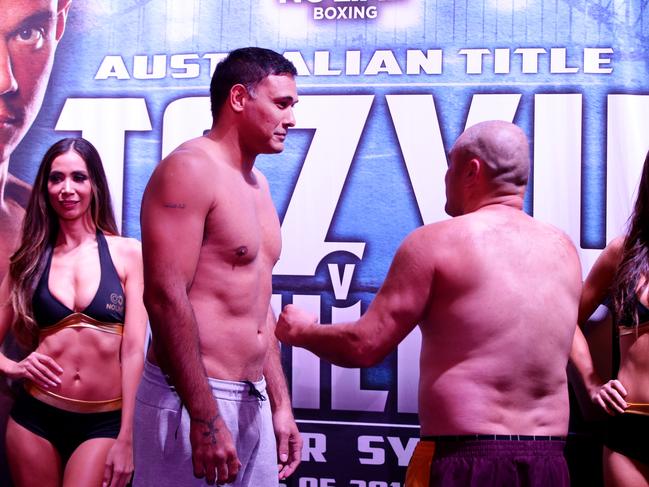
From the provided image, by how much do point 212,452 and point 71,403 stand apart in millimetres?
1269

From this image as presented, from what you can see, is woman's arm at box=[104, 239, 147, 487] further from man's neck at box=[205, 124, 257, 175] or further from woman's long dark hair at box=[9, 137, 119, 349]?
man's neck at box=[205, 124, 257, 175]

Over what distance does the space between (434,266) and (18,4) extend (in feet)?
8.08

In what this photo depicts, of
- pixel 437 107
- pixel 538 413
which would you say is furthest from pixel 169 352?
pixel 437 107

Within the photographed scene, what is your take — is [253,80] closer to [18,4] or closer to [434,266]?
[434,266]

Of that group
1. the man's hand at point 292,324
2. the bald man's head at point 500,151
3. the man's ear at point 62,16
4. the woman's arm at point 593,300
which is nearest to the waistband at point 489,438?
the man's hand at point 292,324

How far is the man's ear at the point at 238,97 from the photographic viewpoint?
7.95 ft

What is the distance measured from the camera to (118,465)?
3033mm

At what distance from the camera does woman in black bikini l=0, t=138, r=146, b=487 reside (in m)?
3.13

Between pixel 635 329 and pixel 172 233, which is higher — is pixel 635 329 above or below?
below

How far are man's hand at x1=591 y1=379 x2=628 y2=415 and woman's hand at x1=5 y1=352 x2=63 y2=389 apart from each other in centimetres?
198

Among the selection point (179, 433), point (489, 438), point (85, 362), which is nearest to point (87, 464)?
point (85, 362)

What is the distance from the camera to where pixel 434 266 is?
2102 millimetres

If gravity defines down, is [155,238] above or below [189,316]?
above

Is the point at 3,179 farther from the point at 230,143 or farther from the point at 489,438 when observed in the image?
the point at 489,438
